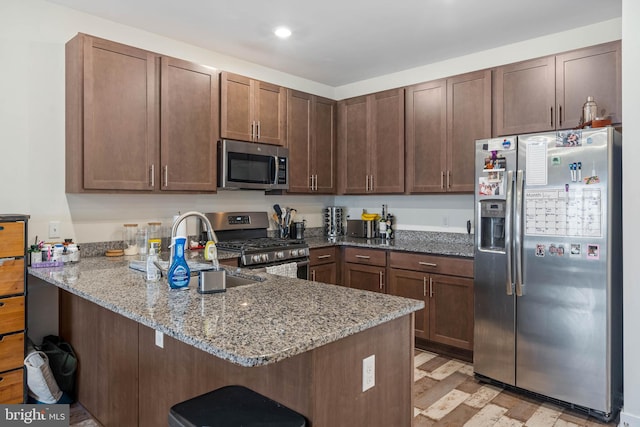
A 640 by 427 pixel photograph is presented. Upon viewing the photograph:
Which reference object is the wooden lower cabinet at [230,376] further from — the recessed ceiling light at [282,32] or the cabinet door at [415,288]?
the recessed ceiling light at [282,32]

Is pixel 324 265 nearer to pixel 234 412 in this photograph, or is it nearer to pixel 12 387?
pixel 12 387

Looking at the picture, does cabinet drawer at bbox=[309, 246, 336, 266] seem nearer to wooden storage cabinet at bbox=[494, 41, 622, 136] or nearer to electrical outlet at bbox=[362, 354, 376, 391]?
wooden storage cabinet at bbox=[494, 41, 622, 136]

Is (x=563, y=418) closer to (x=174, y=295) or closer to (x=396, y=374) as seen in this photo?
(x=396, y=374)

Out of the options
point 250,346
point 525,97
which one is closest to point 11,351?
point 250,346

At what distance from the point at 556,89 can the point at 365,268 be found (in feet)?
6.93

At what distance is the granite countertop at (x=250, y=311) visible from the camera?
1.20m

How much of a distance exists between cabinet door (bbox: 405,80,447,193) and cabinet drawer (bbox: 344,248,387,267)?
672mm

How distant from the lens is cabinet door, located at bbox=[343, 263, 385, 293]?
383cm

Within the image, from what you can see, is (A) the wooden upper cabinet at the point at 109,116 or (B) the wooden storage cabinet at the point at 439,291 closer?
(A) the wooden upper cabinet at the point at 109,116

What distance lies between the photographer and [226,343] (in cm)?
120

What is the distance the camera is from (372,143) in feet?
13.9

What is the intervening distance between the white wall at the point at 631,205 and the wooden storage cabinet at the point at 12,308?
3.40m

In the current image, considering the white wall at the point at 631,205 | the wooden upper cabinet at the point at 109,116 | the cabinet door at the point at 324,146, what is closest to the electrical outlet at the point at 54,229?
the wooden upper cabinet at the point at 109,116

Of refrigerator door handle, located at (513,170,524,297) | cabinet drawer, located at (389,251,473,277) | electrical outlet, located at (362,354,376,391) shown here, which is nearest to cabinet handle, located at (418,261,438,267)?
cabinet drawer, located at (389,251,473,277)
